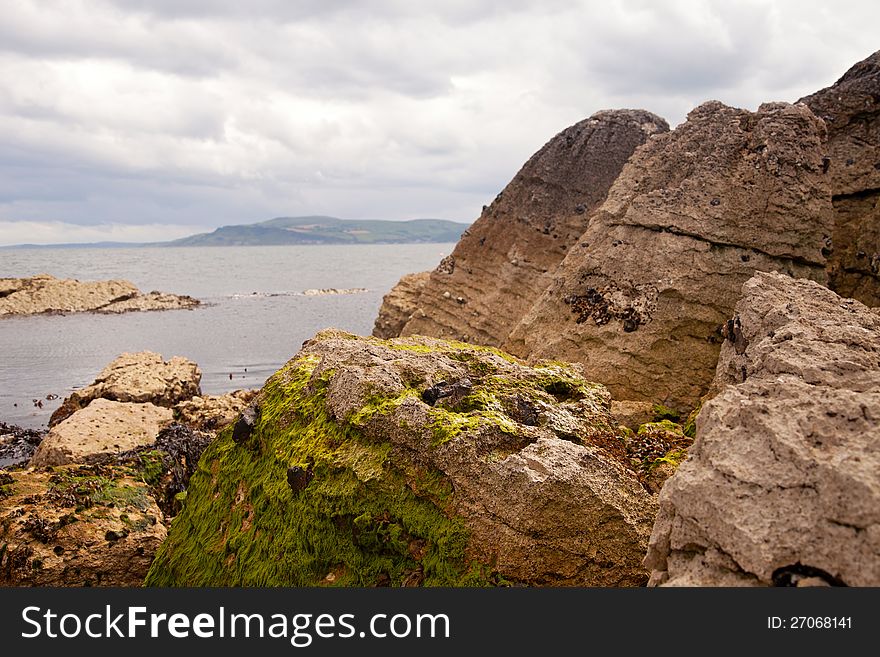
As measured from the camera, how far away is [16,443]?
21.3 meters

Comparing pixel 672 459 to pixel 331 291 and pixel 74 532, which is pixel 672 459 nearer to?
pixel 74 532

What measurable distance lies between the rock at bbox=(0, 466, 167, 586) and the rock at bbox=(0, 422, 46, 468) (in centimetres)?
1087

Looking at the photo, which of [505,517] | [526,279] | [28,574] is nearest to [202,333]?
[526,279]

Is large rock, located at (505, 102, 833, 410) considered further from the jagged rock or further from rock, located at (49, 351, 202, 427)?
the jagged rock

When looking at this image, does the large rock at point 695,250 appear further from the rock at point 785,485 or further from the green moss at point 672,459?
the rock at point 785,485

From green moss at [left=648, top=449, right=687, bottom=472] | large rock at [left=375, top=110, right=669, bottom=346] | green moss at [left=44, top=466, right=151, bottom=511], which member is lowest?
green moss at [left=44, top=466, right=151, bottom=511]

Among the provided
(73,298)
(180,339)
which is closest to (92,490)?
(180,339)

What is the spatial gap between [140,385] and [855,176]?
2252cm

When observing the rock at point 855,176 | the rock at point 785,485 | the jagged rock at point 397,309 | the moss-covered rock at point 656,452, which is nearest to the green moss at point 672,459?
the moss-covered rock at point 656,452

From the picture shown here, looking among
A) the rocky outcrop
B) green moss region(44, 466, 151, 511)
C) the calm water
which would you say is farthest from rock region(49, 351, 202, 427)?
the rocky outcrop

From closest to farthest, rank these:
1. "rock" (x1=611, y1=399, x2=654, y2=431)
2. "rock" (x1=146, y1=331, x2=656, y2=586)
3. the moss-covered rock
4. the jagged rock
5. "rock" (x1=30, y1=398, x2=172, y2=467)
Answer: "rock" (x1=146, y1=331, x2=656, y2=586)
the moss-covered rock
"rock" (x1=611, y1=399, x2=654, y2=431)
"rock" (x1=30, y1=398, x2=172, y2=467)
the jagged rock

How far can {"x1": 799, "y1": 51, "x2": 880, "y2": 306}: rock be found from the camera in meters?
13.0

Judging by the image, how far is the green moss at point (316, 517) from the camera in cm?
596

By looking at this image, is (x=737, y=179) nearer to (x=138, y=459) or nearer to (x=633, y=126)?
(x=633, y=126)
